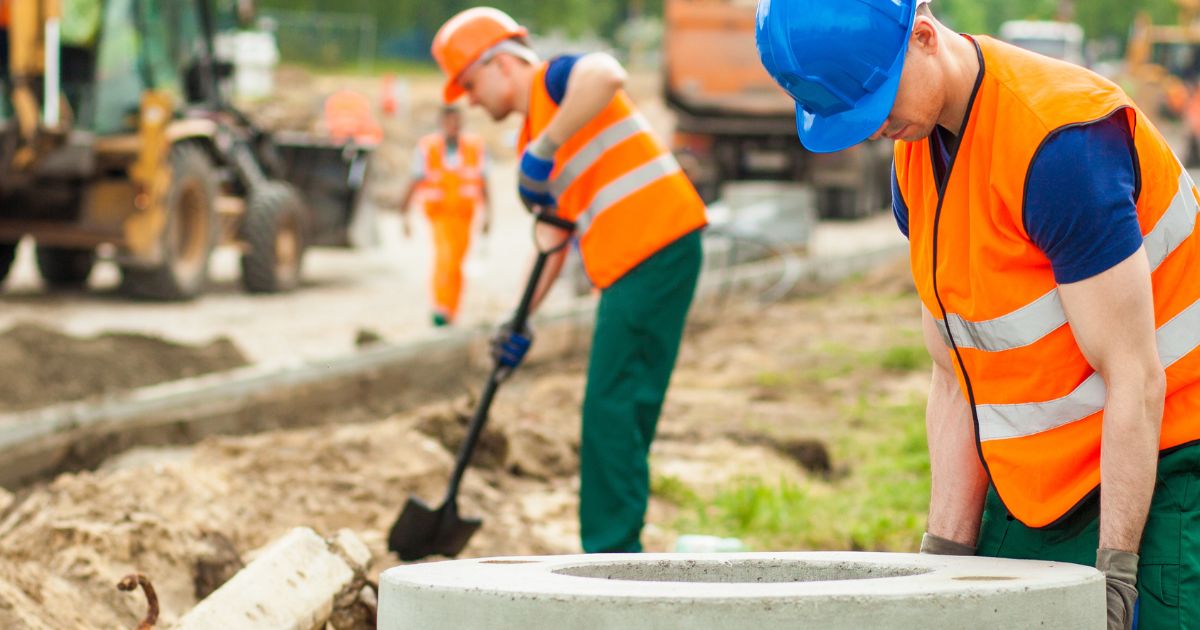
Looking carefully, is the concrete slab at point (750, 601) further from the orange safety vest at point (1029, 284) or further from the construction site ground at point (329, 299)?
the construction site ground at point (329, 299)

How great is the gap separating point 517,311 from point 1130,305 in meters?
3.13

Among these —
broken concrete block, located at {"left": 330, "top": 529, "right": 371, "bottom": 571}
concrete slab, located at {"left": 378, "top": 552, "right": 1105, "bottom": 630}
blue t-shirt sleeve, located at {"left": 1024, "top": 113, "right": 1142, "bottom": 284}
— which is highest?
blue t-shirt sleeve, located at {"left": 1024, "top": 113, "right": 1142, "bottom": 284}

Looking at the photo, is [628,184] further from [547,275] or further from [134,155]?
[134,155]

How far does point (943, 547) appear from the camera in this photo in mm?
3057

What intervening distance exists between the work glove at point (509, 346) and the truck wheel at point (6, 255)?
9.10m

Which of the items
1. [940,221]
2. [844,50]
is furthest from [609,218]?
[844,50]

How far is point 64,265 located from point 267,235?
71.3 inches

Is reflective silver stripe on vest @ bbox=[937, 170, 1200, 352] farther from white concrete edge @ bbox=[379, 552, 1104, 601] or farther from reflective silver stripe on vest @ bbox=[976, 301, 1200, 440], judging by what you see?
white concrete edge @ bbox=[379, 552, 1104, 601]

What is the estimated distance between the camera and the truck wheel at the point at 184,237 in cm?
1252

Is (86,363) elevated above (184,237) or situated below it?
above

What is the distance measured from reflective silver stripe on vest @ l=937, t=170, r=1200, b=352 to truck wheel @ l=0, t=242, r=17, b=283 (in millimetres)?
11932

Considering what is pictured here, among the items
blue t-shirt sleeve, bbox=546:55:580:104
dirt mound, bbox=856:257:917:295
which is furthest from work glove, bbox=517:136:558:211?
dirt mound, bbox=856:257:917:295

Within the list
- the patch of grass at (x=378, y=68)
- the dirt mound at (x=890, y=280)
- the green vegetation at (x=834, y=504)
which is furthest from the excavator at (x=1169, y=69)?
the green vegetation at (x=834, y=504)

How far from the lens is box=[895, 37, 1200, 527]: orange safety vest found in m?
2.48
